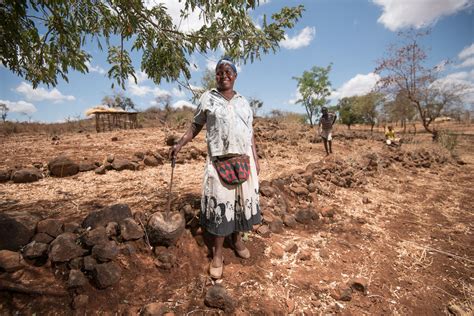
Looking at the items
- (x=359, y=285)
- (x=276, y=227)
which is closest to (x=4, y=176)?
(x=276, y=227)

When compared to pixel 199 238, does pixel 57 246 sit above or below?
above

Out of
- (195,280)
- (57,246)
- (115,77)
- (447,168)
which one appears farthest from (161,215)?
(447,168)

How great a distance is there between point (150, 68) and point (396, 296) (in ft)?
10.6

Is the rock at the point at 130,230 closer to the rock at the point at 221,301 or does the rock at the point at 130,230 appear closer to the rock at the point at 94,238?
the rock at the point at 94,238

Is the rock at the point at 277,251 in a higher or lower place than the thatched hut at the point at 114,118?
lower

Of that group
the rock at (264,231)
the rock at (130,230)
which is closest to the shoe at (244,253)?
the rock at (264,231)

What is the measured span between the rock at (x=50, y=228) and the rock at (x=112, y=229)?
35 cm

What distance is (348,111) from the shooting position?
3350 centimetres

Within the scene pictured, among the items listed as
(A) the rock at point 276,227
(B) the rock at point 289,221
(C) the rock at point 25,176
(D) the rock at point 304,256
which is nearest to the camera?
(D) the rock at point 304,256

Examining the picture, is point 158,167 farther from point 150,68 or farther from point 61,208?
point 150,68

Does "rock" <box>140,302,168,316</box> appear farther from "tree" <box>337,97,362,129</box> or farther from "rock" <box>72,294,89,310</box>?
"tree" <box>337,97,362,129</box>

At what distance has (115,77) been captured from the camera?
2461 mm

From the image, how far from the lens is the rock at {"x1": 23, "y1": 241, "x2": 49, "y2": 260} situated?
170cm

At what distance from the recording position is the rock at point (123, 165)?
4547 millimetres
